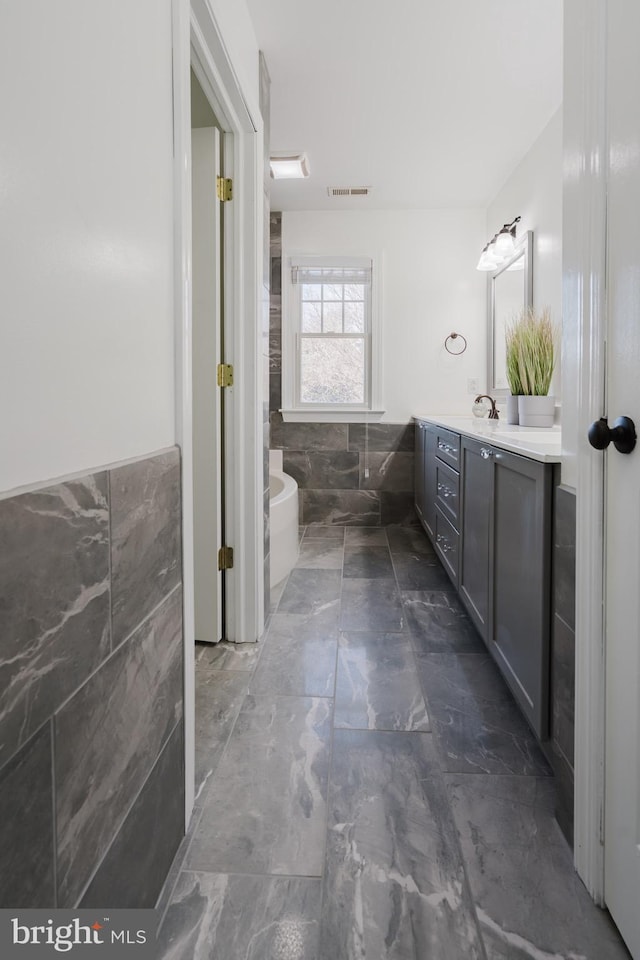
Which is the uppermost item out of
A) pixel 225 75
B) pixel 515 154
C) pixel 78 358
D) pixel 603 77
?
pixel 515 154

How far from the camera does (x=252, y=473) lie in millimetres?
2195

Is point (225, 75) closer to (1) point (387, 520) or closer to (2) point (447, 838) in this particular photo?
(2) point (447, 838)

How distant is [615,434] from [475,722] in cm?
107

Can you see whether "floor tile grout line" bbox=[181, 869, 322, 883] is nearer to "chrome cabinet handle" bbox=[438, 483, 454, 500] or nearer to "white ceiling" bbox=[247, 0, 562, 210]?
"chrome cabinet handle" bbox=[438, 483, 454, 500]

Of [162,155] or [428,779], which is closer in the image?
[162,155]

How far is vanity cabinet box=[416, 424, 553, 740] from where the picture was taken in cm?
136

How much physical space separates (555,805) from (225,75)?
235 cm

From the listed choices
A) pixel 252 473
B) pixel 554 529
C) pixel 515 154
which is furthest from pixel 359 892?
pixel 515 154

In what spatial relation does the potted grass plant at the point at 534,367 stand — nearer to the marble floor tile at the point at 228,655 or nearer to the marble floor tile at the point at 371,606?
the marble floor tile at the point at 371,606

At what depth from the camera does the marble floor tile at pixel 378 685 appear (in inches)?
65.9

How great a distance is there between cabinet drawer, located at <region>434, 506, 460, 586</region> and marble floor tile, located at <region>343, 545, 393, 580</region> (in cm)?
35

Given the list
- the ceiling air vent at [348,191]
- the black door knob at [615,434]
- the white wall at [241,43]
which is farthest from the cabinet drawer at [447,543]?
the ceiling air vent at [348,191]

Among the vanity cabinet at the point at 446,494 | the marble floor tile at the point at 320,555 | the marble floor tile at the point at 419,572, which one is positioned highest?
the vanity cabinet at the point at 446,494

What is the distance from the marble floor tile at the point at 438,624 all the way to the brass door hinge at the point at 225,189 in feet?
6.30
